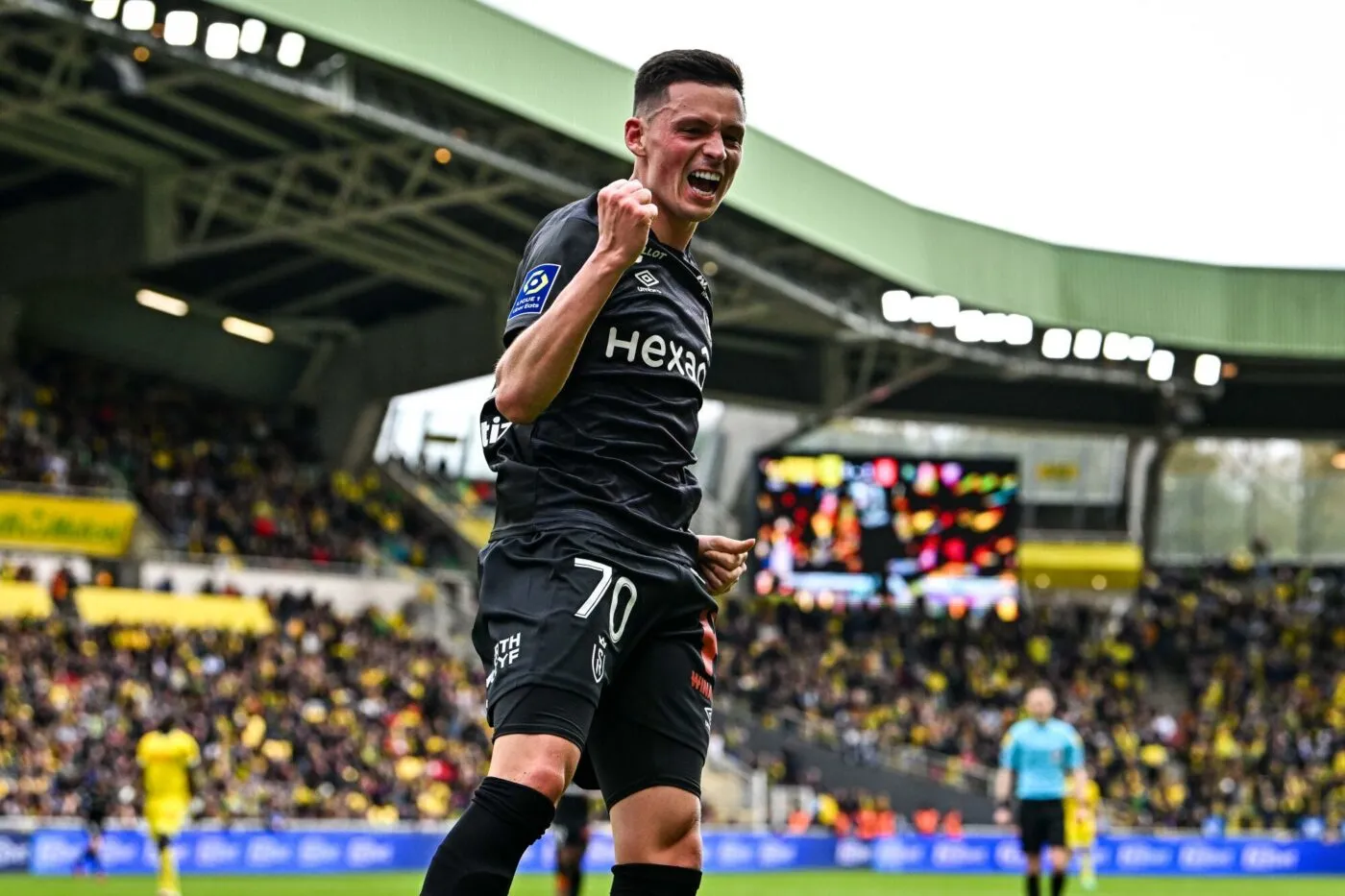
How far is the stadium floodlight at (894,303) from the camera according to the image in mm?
38344

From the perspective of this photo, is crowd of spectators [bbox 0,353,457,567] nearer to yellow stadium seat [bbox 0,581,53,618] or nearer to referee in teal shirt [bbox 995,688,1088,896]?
yellow stadium seat [bbox 0,581,53,618]

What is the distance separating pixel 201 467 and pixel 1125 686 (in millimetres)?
21128

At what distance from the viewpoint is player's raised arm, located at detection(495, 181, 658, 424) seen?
4.17 meters

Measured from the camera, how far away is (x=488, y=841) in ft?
13.3

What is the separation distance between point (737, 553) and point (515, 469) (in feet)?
2.03

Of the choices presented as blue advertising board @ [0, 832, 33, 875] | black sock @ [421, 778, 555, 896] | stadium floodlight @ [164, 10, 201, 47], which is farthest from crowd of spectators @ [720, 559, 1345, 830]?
black sock @ [421, 778, 555, 896]

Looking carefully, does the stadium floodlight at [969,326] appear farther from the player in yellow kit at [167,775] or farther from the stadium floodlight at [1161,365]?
the player in yellow kit at [167,775]

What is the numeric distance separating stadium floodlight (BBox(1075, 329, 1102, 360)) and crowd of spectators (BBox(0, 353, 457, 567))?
1375 centimetres

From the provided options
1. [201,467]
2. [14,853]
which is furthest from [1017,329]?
[14,853]

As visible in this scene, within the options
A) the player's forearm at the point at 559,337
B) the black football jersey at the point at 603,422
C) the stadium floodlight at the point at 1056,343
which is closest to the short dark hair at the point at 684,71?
the black football jersey at the point at 603,422

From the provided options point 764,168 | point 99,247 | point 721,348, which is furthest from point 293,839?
point 721,348

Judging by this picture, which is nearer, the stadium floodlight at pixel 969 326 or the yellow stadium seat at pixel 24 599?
the yellow stadium seat at pixel 24 599

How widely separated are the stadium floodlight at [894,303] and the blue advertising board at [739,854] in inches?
432

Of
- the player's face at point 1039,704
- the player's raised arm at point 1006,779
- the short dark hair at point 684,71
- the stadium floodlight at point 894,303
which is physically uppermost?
the stadium floodlight at point 894,303
